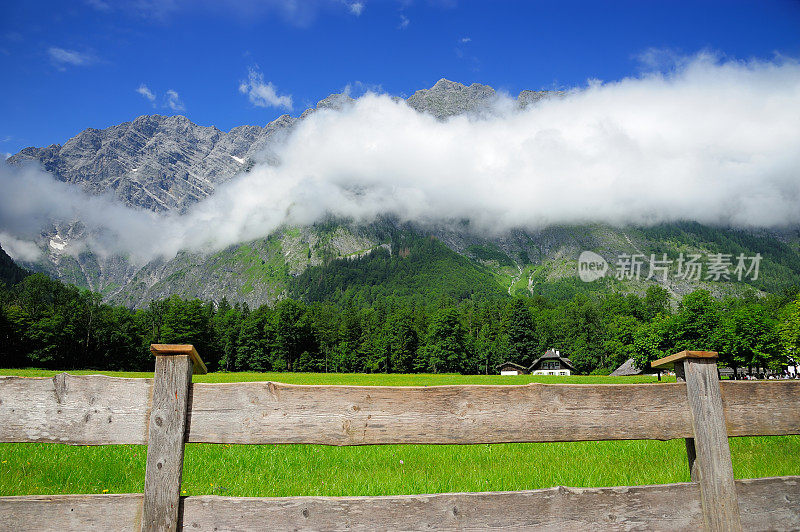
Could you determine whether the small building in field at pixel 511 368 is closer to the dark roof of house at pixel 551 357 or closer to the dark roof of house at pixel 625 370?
the dark roof of house at pixel 551 357

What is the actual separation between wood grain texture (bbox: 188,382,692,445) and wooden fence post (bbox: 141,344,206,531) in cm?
13

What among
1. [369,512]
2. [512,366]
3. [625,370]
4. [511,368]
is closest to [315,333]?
[511,368]

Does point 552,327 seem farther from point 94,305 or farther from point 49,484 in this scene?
point 49,484

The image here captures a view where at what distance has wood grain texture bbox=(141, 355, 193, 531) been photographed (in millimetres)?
3811

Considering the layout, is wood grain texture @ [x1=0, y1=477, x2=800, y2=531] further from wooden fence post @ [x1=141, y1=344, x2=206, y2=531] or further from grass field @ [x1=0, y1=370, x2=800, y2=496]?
grass field @ [x1=0, y1=370, x2=800, y2=496]

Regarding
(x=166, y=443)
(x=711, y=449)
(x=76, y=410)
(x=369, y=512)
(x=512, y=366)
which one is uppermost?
(x=512, y=366)

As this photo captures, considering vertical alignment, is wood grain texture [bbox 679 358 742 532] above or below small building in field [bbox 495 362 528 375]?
below

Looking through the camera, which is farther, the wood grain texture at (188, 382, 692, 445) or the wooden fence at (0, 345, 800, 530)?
the wood grain texture at (188, 382, 692, 445)

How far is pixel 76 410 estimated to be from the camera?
414 cm

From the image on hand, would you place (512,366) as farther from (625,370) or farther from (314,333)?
(314,333)

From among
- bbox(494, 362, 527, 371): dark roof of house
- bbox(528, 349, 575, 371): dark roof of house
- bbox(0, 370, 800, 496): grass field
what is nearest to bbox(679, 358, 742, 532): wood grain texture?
bbox(0, 370, 800, 496): grass field

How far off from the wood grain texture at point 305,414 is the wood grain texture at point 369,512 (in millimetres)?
475

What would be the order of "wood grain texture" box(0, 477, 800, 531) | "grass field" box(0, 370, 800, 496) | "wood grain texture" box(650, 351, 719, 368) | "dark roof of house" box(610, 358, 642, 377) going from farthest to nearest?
1. "dark roof of house" box(610, 358, 642, 377)
2. "grass field" box(0, 370, 800, 496)
3. "wood grain texture" box(650, 351, 719, 368)
4. "wood grain texture" box(0, 477, 800, 531)

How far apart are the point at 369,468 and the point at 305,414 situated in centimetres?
646
